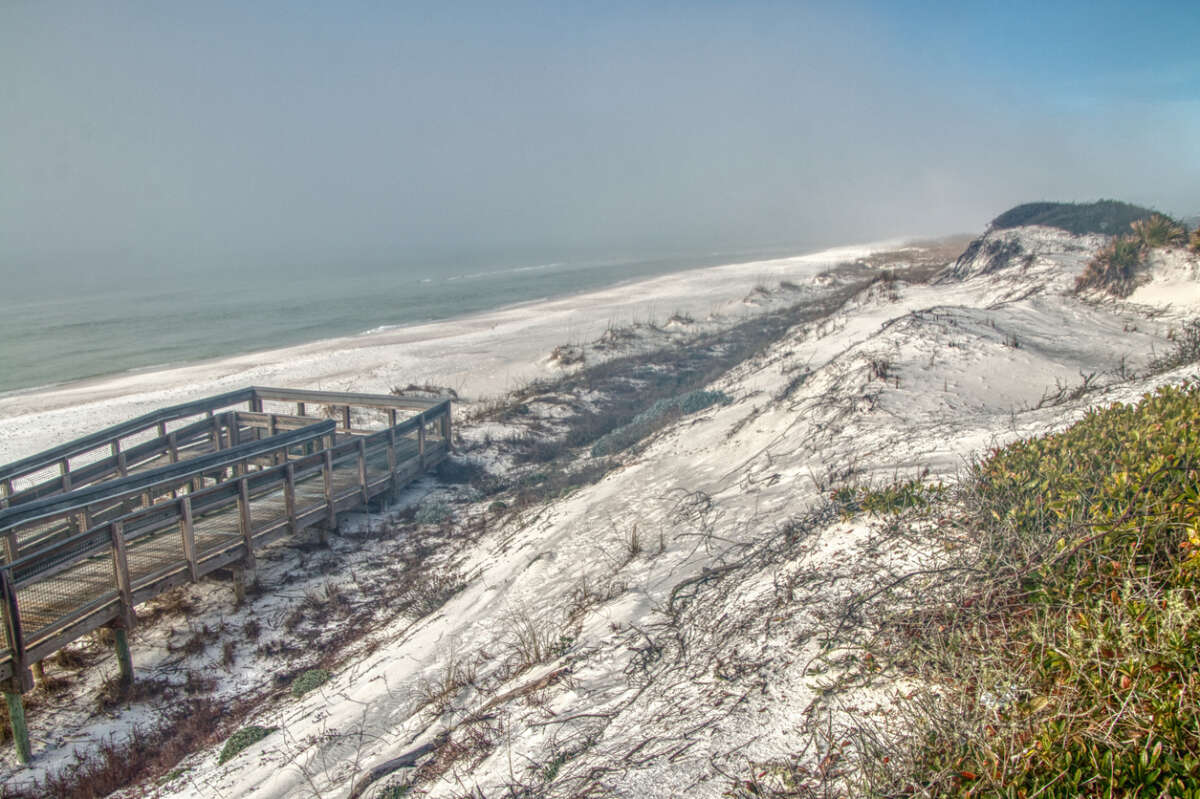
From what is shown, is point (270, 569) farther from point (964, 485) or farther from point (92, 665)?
point (964, 485)

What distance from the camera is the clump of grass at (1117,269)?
14789 mm

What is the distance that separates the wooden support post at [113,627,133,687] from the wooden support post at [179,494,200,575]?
990 millimetres

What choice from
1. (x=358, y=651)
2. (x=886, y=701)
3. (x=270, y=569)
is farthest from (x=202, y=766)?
(x=886, y=701)

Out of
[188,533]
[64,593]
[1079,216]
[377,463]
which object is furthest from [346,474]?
[1079,216]

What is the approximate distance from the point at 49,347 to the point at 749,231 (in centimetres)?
10884

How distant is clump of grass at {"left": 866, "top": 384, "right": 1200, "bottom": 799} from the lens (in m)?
2.46

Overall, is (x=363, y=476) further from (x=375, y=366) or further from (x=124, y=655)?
(x=375, y=366)

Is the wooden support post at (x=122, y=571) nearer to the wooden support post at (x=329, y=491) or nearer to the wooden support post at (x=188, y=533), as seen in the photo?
the wooden support post at (x=188, y=533)

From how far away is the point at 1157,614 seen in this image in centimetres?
287

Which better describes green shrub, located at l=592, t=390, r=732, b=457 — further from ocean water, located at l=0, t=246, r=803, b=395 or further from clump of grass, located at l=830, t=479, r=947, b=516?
ocean water, located at l=0, t=246, r=803, b=395

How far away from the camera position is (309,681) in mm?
6676

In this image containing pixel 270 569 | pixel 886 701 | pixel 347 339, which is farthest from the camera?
pixel 347 339

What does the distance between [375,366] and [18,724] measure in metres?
18.9

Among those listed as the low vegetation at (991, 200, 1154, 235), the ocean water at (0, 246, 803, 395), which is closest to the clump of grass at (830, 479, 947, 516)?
the low vegetation at (991, 200, 1154, 235)
